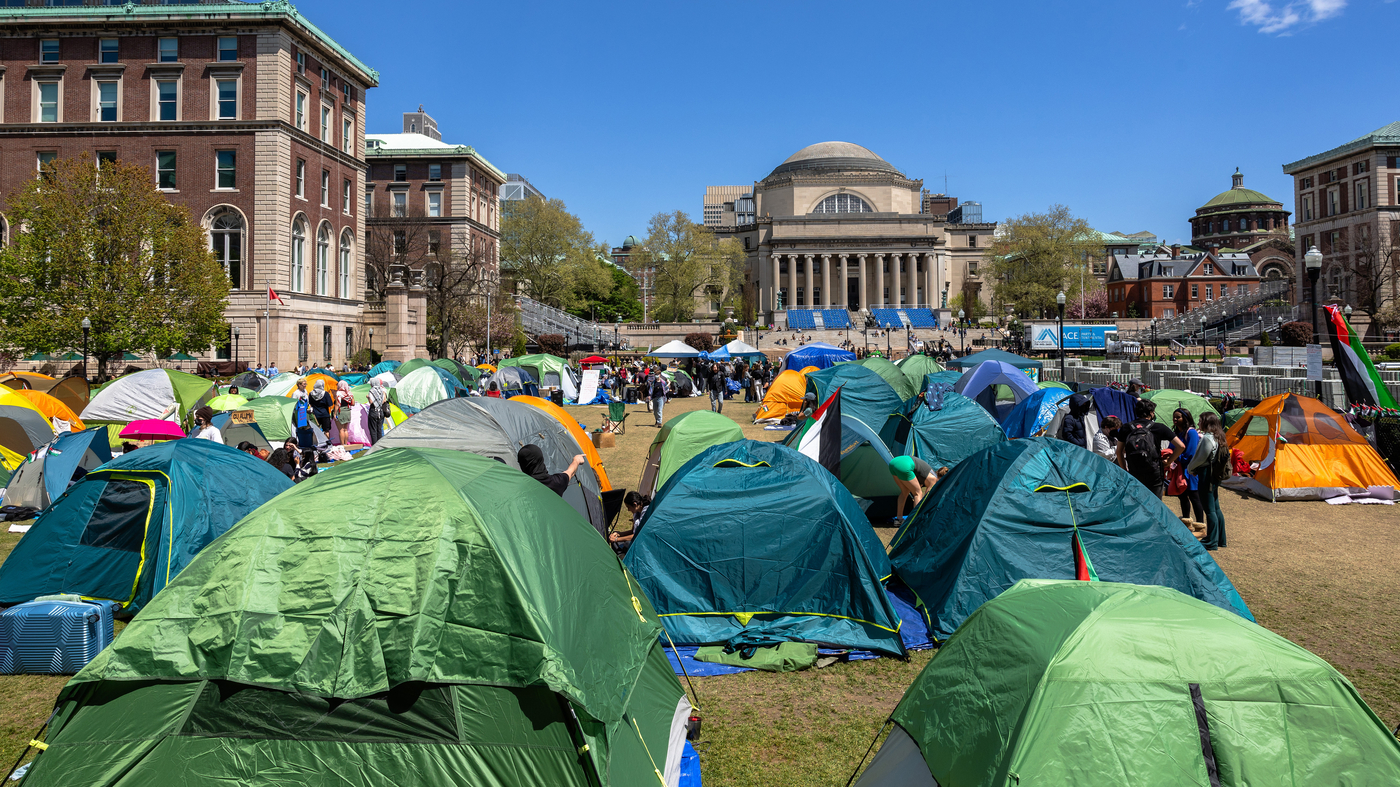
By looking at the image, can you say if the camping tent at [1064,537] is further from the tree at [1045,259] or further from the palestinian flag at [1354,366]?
the tree at [1045,259]

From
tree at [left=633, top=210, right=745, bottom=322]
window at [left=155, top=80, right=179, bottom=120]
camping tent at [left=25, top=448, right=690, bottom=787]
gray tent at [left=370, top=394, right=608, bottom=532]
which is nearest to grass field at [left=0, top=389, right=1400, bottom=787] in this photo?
camping tent at [left=25, top=448, right=690, bottom=787]

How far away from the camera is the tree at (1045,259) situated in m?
68.8

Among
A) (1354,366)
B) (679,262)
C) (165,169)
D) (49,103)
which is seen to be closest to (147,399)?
(1354,366)

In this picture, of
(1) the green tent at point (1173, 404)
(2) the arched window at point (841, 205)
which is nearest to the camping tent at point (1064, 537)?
(1) the green tent at point (1173, 404)

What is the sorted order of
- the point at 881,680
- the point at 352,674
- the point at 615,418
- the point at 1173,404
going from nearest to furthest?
the point at 352,674 < the point at 881,680 < the point at 1173,404 < the point at 615,418

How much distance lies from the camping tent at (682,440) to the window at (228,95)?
35695mm

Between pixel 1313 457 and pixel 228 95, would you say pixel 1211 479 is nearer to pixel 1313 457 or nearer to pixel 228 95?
pixel 1313 457

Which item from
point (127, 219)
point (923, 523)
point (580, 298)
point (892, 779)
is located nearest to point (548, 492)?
point (892, 779)

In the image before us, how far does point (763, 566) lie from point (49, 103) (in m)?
46.0

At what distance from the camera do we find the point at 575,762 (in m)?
4.29

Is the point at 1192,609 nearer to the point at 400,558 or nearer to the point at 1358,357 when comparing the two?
the point at 400,558

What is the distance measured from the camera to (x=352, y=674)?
419 centimetres

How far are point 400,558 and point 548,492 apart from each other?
1218mm

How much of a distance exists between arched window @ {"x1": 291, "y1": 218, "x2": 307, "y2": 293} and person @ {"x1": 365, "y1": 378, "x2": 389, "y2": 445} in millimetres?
23363
